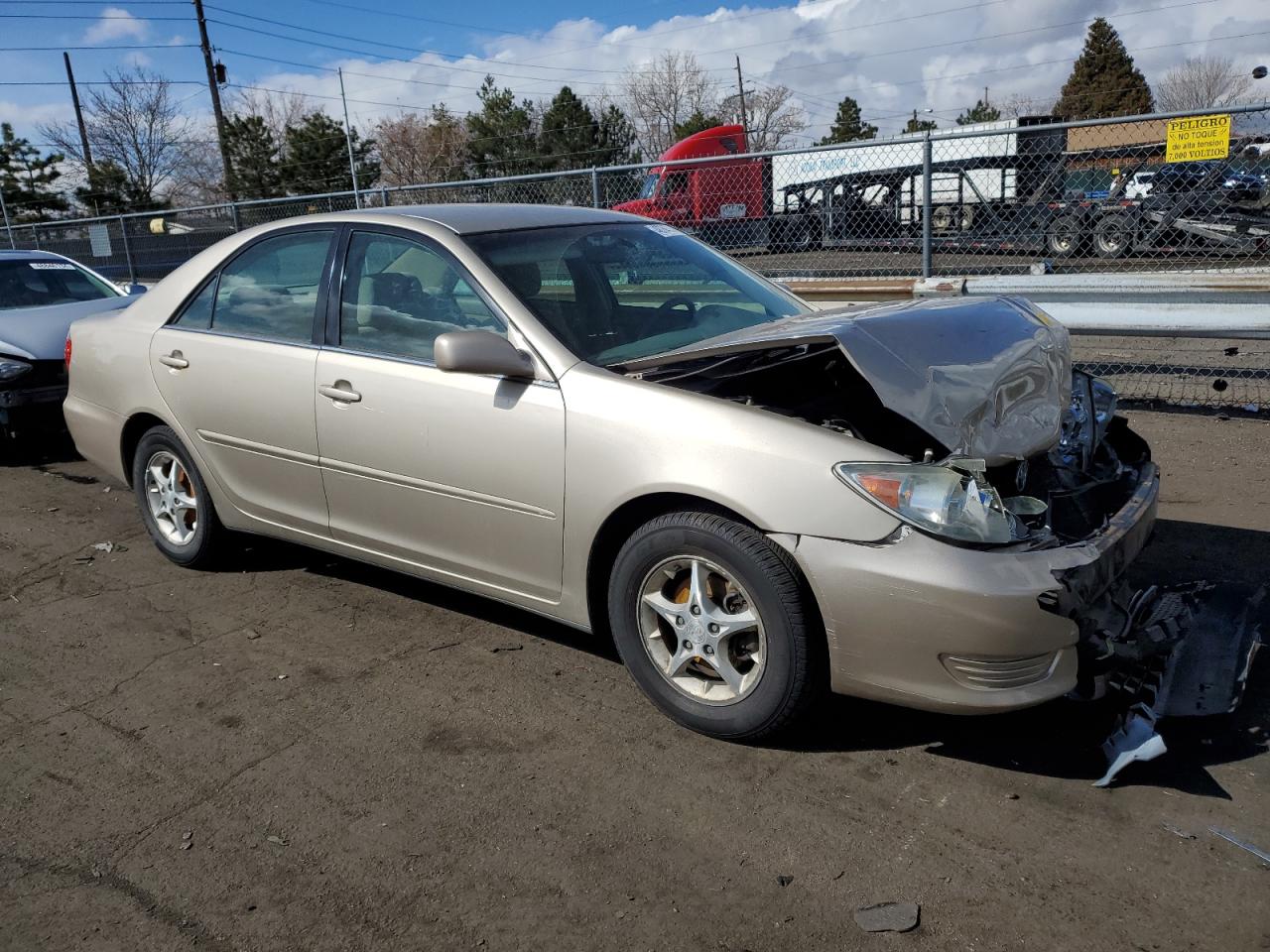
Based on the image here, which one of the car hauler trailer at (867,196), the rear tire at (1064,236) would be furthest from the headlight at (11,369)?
Result: the rear tire at (1064,236)

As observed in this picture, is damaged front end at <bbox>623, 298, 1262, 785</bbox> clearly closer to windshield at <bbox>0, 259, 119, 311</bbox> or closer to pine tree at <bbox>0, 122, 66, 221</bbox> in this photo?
windshield at <bbox>0, 259, 119, 311</bbox>

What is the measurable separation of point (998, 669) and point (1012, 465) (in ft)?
2.88

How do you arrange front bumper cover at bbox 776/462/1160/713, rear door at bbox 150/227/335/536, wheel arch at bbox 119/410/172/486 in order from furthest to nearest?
1. wheel arch at bbox 119/410/172/486
2. rear door at bbox 150/227/335/536
3. front bumper cover at bbox 776/462/1160/713

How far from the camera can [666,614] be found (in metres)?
3.33

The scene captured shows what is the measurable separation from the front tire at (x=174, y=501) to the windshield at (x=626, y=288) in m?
1.97

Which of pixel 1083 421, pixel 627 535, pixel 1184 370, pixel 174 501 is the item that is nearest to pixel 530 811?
pixel 627 535

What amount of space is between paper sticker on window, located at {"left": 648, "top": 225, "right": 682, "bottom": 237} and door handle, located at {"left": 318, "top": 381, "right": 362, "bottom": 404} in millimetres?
1507

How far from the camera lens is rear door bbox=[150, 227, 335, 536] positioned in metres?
4.27

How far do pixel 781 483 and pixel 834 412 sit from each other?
2.34ft

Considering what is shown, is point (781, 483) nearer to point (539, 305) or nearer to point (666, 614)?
point (666, 614)

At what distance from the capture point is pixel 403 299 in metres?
4.05

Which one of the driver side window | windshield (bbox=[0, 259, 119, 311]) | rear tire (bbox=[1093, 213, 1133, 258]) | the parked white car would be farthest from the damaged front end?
the parked white car

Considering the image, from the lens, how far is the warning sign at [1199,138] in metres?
6.86

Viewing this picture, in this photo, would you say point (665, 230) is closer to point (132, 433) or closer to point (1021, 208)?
point (132, 433)
